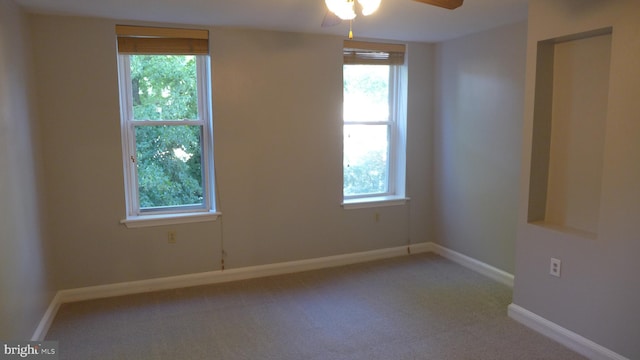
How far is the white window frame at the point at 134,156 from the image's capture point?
3621mm

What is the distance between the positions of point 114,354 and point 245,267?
1446mm

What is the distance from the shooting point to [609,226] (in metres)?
2.53

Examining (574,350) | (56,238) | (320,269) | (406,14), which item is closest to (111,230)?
(56,238)

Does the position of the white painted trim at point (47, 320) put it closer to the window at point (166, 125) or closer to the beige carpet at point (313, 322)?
the beige carpet at point (313, 322)

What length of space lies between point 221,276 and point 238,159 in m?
1.06

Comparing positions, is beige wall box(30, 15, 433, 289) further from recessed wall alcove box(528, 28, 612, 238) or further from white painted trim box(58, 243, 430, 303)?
recessed wall alcove box(528, 28, 612, 238)

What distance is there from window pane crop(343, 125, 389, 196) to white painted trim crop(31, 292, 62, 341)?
2692mm

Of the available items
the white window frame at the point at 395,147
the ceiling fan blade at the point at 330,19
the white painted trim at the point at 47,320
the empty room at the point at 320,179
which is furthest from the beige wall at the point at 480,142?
the white painted trim at the point at 47,320

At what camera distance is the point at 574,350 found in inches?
108

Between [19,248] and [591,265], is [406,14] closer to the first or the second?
[591,265]

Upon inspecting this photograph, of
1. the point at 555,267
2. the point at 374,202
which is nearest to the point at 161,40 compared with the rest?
the point at 374,202

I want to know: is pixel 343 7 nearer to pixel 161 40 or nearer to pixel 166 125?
pixel 161 40

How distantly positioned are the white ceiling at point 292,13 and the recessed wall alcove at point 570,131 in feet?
1.68

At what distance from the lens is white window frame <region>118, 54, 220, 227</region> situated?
362 cm
